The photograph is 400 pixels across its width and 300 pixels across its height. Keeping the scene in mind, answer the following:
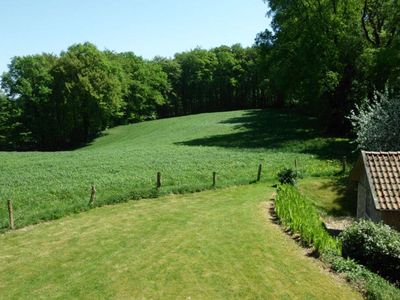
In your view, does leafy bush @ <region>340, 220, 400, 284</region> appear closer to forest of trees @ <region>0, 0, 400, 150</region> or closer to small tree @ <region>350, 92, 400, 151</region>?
small tree @ <region>350, 92, 400, 151</region>

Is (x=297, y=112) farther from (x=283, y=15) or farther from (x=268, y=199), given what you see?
(x=268, y=199)

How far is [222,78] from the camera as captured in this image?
4454 inches

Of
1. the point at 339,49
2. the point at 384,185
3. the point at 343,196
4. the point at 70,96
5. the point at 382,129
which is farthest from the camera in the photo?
the point at 70,96

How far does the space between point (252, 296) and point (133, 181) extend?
2035cm

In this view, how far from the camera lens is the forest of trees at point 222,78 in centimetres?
4638

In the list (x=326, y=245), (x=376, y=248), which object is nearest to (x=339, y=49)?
(x=326, y=245)

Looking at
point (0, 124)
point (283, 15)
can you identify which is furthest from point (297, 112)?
point (0, 124)

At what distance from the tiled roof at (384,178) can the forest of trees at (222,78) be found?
18455 millimetres

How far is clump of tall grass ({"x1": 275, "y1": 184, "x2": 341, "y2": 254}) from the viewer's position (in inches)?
694

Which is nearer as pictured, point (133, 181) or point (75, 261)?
point (75, 261)

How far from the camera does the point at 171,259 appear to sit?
17.4 meters

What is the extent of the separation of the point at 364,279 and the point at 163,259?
7579mm

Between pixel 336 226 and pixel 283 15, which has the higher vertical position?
pixel 283 15

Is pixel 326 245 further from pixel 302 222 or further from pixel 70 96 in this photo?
pixel 70 96
